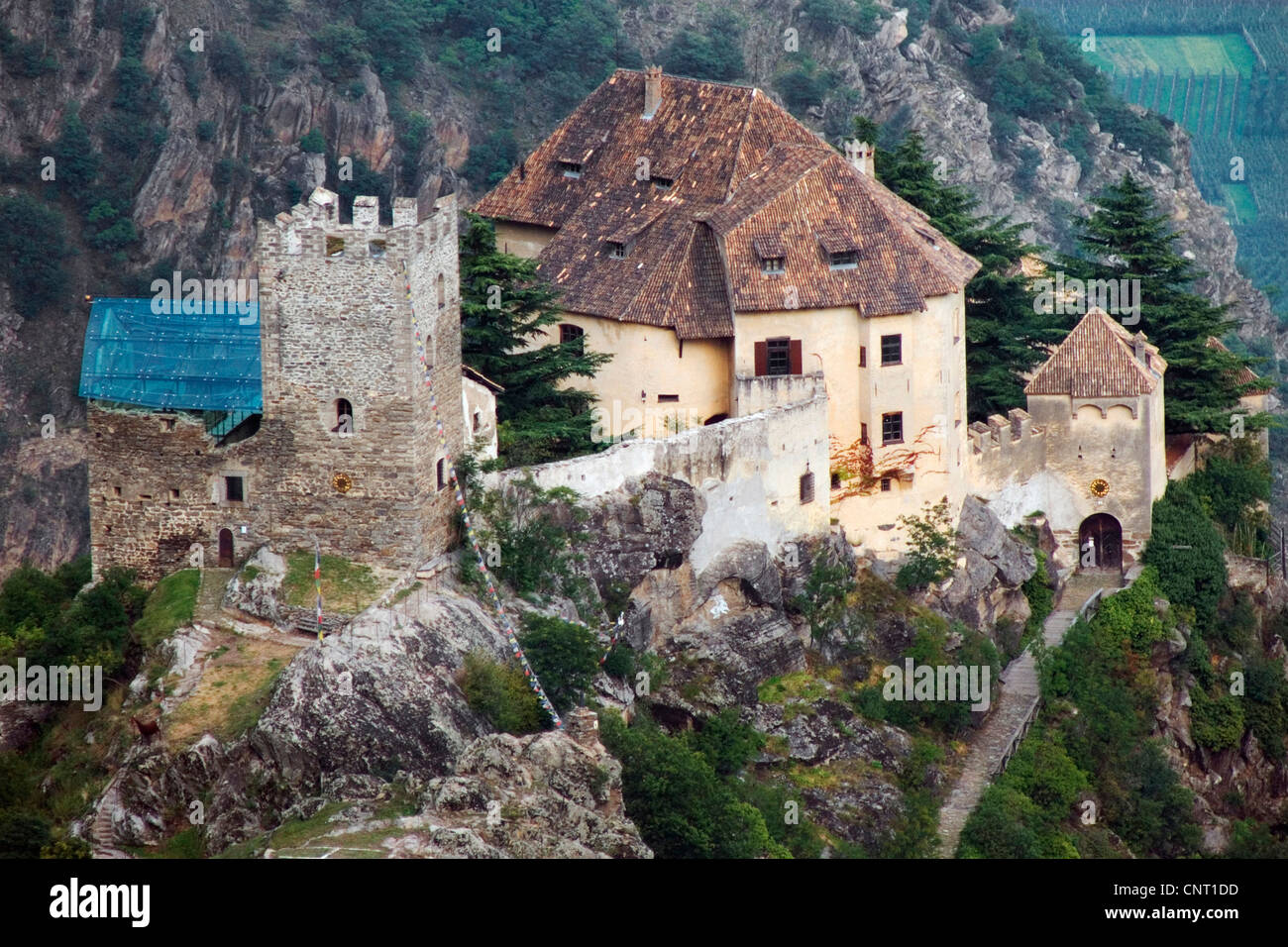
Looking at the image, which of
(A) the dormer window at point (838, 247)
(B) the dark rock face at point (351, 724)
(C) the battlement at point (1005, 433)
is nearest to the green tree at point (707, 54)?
(C) the battlement at point (1005, 433)

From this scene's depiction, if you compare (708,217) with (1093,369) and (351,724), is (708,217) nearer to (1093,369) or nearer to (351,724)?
(1093,369)

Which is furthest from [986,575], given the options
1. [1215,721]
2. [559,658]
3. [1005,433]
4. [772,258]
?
[559,658]

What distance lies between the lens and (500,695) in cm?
7194

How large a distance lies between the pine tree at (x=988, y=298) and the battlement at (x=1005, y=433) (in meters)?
2.36

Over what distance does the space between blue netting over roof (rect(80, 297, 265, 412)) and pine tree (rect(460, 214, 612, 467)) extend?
Result: 26.7ft

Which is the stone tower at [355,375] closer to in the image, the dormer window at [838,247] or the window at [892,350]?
the dormer window at [838,247]

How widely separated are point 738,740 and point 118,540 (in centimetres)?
1696

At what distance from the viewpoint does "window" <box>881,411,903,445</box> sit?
8669 cm

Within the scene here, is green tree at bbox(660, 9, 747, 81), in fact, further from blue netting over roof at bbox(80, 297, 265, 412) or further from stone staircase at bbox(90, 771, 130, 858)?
stone staircase at bbox(90, 771, 130, 858)

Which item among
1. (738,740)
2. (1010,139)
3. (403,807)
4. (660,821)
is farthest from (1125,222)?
(1010,139)

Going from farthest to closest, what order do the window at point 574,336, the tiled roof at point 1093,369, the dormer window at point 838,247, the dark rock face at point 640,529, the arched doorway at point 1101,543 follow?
the arched doorway at point 1101,543 → the tiled roof at point 1093,369 → the window at point 574,336 → the dormer window at point 838,247 → the dark rock face at point 640,529

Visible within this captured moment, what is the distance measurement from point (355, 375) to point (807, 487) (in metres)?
16.1

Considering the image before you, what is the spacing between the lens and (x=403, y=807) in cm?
6706

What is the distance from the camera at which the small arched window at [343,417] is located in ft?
242
